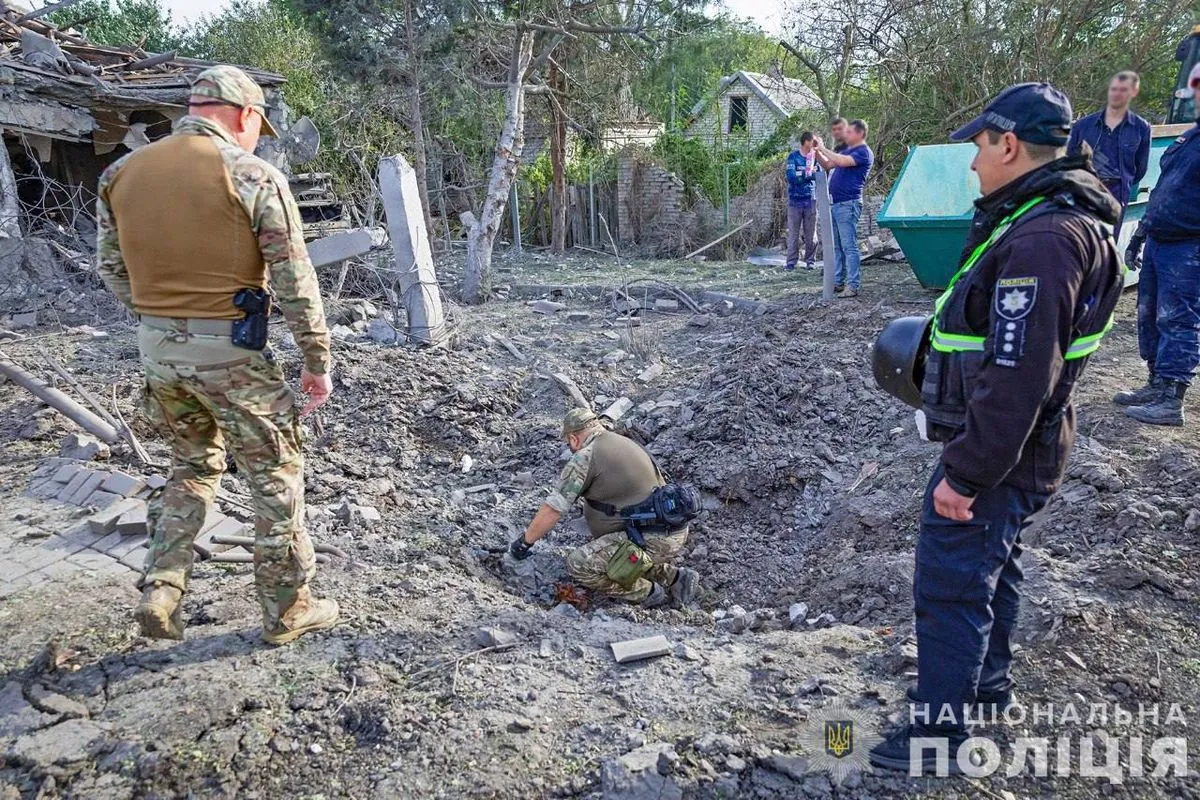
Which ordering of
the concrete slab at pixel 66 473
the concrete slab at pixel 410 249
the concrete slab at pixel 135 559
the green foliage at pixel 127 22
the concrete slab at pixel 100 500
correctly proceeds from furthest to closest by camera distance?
1. the green foliage at pixel 127 22
2. the concrete slab at pixel 410 249
3. the concrete slab at pixel 66 473
4. the concrete slab at pixel 100 500
5. the concrete slab at pixel 135 559

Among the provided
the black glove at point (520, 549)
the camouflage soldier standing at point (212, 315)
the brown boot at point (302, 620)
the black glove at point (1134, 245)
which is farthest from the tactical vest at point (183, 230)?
the black glove at point (1134, 245)

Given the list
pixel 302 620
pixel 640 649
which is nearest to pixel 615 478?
Answer: pixel 640 649

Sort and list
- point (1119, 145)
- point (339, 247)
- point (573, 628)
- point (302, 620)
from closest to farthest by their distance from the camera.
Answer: point (302, 620)
point (573, 628)
point (1119, 145)
point (339, 247)

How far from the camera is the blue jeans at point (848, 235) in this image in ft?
27.7

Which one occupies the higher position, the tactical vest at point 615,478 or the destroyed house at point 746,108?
the destroyed house at point 746,108

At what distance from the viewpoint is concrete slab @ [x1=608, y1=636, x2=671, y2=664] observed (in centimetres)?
296

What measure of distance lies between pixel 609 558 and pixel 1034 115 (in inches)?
106

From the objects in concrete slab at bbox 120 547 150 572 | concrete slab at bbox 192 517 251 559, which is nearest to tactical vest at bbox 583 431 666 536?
concrete slab at bbox 192 517 251 559

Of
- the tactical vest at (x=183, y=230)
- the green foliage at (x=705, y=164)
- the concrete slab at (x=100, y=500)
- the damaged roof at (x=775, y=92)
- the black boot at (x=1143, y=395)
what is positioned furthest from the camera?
the damaged roof at (x=775, y=92)

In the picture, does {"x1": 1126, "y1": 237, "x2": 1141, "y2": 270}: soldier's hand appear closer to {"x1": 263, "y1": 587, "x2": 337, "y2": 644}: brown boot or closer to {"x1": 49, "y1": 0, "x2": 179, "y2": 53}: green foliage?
{"x1": 263, "y1": 587, "x2": 337, "y2": 644}: brown boot

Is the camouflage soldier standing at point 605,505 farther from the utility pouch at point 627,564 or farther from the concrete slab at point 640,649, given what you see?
the concrete slab at point 640,649

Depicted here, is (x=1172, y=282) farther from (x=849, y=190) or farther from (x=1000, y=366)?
(x=849, y=190)

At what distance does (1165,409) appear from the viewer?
14.8 ft

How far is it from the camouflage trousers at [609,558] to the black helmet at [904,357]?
185 cm
